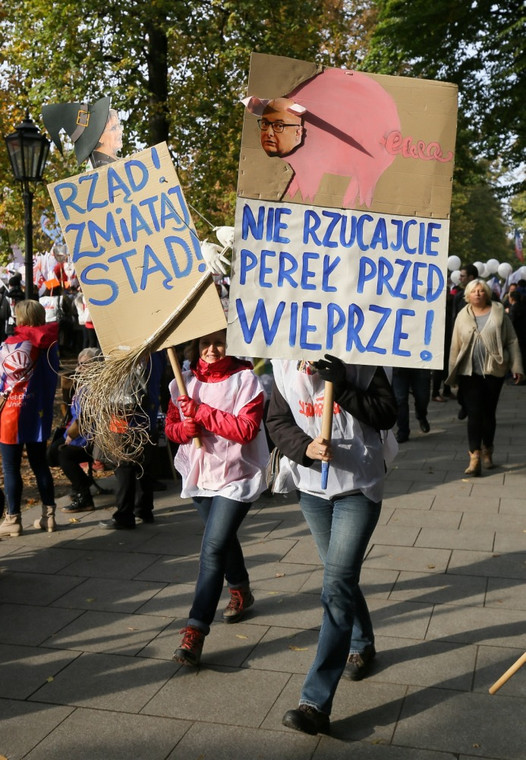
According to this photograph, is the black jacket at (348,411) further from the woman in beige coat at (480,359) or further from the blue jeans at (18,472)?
the woman in beige coat at (480,359)

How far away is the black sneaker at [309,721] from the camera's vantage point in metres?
3.91

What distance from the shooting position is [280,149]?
3.81 meters

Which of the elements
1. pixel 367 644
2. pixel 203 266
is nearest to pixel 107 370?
pixel 203 266

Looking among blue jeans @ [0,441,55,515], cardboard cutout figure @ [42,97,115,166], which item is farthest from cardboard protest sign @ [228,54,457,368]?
blue jeans @ [0,441,55,515]

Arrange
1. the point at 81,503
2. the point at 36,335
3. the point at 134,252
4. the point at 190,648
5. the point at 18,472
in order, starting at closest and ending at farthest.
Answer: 1. the point at 134,252
2. the point at 190,648
3. the point at 36,335
4. the point at 18,472
5. the point at 81,503

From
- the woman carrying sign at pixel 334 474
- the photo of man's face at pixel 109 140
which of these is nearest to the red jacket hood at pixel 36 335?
the photo of man's face at pixel 109 140

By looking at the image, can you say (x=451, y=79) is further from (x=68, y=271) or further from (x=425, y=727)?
(x=425, y=727)

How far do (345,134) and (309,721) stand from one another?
2.42 meters

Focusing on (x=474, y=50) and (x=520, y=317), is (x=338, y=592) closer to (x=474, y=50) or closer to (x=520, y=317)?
(x=474, y=50)

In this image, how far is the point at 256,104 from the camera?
3.67 meters

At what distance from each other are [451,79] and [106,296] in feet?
44.7

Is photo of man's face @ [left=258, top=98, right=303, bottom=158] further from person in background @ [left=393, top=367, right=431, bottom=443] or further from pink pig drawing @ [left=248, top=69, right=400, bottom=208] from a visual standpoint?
person in background @ [left=393, top=367, right=431, bottom=443]

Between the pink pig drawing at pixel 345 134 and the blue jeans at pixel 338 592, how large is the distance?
131cm

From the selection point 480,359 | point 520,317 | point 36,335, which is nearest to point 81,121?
point 36,335
